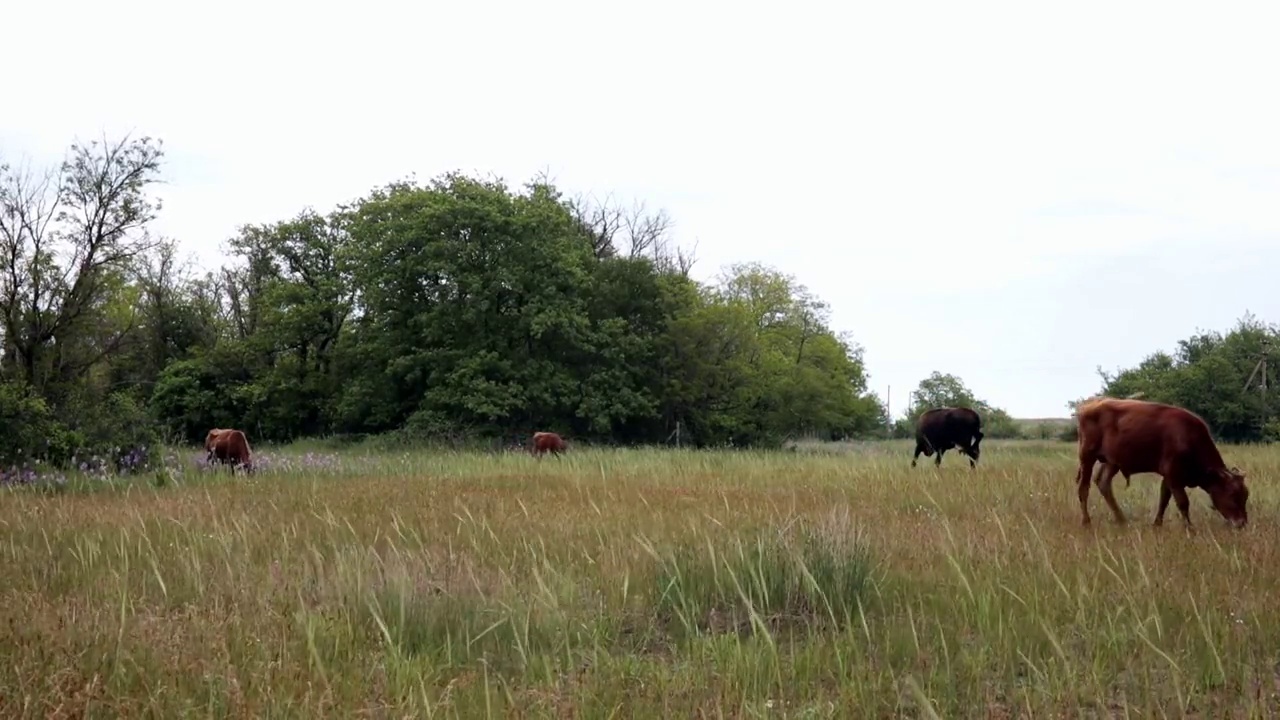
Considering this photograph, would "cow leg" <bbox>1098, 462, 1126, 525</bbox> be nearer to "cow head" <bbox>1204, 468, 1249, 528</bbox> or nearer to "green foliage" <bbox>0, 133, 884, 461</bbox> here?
"cow head" <bbox>1204, 468, 1249, 528</bbox>

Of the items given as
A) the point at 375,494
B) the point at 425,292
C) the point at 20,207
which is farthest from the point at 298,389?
the point at 375,494

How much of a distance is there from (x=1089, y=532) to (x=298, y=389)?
4566cm

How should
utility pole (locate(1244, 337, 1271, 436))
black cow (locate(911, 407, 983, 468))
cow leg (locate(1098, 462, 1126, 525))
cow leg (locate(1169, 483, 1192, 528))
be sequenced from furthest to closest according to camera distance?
utility pole (locate(1244, 337, 1271, 436)) < black cow (locate(911, 407, 983, 468)) < cow leg (locate(1098, 462, 1126, 525)) < cow leg (locate(1169, 483, 1192, 528))

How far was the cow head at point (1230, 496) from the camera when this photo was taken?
887 centimetres

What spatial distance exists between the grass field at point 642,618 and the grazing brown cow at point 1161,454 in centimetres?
28

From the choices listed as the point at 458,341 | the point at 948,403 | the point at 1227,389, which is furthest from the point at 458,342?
the point at 948,403

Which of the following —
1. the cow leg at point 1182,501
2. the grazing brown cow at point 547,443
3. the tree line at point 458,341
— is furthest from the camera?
the tree line at point 458,341

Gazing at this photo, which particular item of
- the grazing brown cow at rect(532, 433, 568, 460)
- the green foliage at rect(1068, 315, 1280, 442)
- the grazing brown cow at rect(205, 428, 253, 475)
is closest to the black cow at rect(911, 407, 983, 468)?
the grazing brown cow at rect(532, 433, 568, 460)

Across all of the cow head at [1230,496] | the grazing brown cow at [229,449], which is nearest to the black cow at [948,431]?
the cow head at [1230,496]

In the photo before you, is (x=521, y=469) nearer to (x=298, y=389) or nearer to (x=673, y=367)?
(x=673, y=367)

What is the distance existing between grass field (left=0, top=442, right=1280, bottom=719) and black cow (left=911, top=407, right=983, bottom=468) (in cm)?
1113

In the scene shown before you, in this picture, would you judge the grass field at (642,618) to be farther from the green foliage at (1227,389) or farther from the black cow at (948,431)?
the green foliage at (1227,389)

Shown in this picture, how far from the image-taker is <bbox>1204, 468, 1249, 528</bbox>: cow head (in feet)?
29.1

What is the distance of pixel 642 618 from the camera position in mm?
5598
